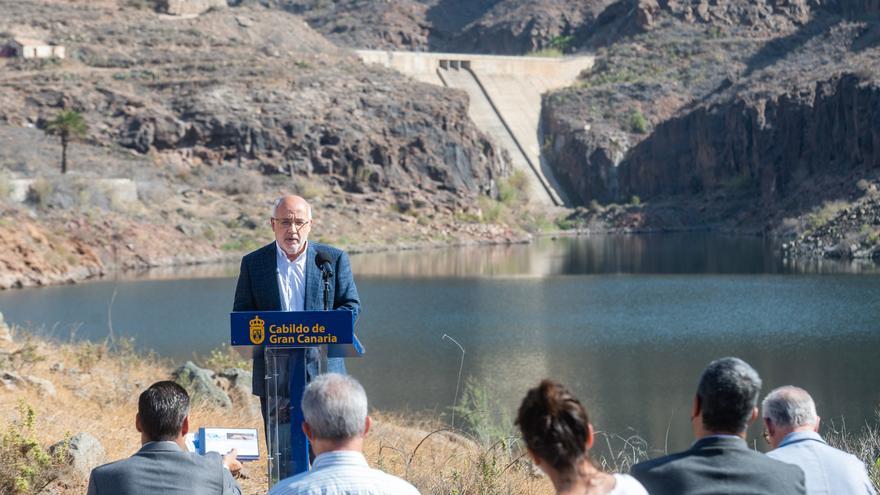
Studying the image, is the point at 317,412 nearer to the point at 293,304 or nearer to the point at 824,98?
the point at 293,304

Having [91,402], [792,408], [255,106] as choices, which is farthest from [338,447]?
[255,106]

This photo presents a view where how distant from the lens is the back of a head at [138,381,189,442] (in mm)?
5906

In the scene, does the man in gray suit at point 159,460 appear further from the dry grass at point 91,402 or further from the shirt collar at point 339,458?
the dry grass at point 91,402

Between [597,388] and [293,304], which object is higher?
[293,304]

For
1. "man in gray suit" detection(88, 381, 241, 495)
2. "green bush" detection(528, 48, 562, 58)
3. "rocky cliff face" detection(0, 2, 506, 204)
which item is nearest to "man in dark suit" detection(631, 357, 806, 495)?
"man in gray suit" detection(88, 381, 241, 495)

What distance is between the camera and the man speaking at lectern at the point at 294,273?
25.2 ft

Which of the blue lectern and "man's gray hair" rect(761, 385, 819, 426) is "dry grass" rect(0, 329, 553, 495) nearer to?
the blue lectern

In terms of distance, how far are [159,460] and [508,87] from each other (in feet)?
299

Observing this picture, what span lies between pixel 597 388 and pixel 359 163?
2059 inches

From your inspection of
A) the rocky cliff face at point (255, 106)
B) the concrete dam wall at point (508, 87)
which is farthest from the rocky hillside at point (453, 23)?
the rocky cliff face at point (255, 106)

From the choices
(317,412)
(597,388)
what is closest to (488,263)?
(597,388)

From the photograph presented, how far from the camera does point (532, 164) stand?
89188 mm

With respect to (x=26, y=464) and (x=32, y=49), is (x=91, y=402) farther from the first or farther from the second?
(x=32, y=49)

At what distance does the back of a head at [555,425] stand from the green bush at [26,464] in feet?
14.5
